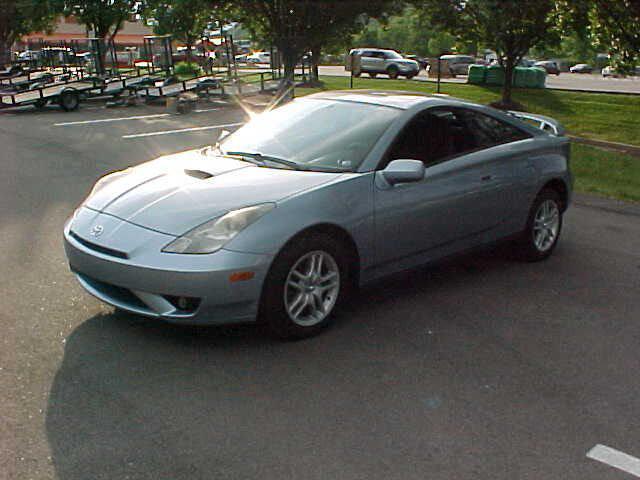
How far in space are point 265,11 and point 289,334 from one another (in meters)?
21.6

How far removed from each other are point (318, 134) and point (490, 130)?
1.53 m

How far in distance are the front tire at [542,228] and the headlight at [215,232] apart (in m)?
2.79

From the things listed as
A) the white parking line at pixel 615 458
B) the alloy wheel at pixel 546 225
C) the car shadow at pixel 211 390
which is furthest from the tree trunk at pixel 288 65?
the white parking line at pixel 615 458

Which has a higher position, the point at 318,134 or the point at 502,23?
the point at 502,23

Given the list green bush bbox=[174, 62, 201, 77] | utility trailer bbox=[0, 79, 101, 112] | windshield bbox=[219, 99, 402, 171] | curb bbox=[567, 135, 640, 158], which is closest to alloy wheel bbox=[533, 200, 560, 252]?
windshield bbox=[219, 99, 402, 171]

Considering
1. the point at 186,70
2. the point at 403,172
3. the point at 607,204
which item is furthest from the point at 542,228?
the point at 186,70

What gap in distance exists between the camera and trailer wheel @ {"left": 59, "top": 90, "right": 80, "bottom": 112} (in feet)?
70.7

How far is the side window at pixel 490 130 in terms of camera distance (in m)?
5.82

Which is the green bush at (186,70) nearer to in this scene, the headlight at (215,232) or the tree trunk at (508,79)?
the tree trunk at (508,79)

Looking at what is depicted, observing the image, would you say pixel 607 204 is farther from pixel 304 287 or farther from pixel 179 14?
pixel 179 14

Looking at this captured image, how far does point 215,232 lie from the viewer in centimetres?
426

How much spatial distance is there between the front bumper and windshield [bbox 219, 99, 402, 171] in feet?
3.74

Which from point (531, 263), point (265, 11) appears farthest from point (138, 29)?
point (531, 263)

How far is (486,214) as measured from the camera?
226 inches
